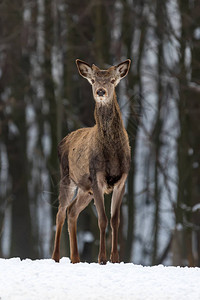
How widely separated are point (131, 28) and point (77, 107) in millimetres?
2380

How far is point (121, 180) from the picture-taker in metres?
10.3

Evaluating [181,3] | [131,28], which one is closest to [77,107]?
[131,28]

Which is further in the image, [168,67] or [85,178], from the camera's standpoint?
[168,67]

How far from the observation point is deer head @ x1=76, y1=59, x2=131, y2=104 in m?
10.0

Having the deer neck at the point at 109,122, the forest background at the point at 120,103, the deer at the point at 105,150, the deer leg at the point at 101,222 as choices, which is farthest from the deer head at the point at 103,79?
the forest background at the point at 120,103

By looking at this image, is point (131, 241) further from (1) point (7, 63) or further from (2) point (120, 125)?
(2) point (120, 125)

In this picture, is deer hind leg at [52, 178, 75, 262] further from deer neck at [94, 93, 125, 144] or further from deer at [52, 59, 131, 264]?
deer neck at [94, 93, 125, 144]

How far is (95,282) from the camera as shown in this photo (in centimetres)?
908

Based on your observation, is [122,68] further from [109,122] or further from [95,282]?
[95,282]

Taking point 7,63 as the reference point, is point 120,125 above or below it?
below

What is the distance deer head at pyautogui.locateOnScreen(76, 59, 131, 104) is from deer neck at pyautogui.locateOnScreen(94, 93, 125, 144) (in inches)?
4.8

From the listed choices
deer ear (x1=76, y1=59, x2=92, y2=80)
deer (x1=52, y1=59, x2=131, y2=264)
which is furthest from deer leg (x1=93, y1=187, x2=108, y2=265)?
deer ear (x1=76, y1=59, x2=92, y2=80)

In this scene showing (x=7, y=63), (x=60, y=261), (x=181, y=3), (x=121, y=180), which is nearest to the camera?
(x=121, y=180)

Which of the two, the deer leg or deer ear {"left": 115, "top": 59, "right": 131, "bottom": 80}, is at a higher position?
deer ear {"left": 115, "top": 59, "right": 131, "bottom": 80}
